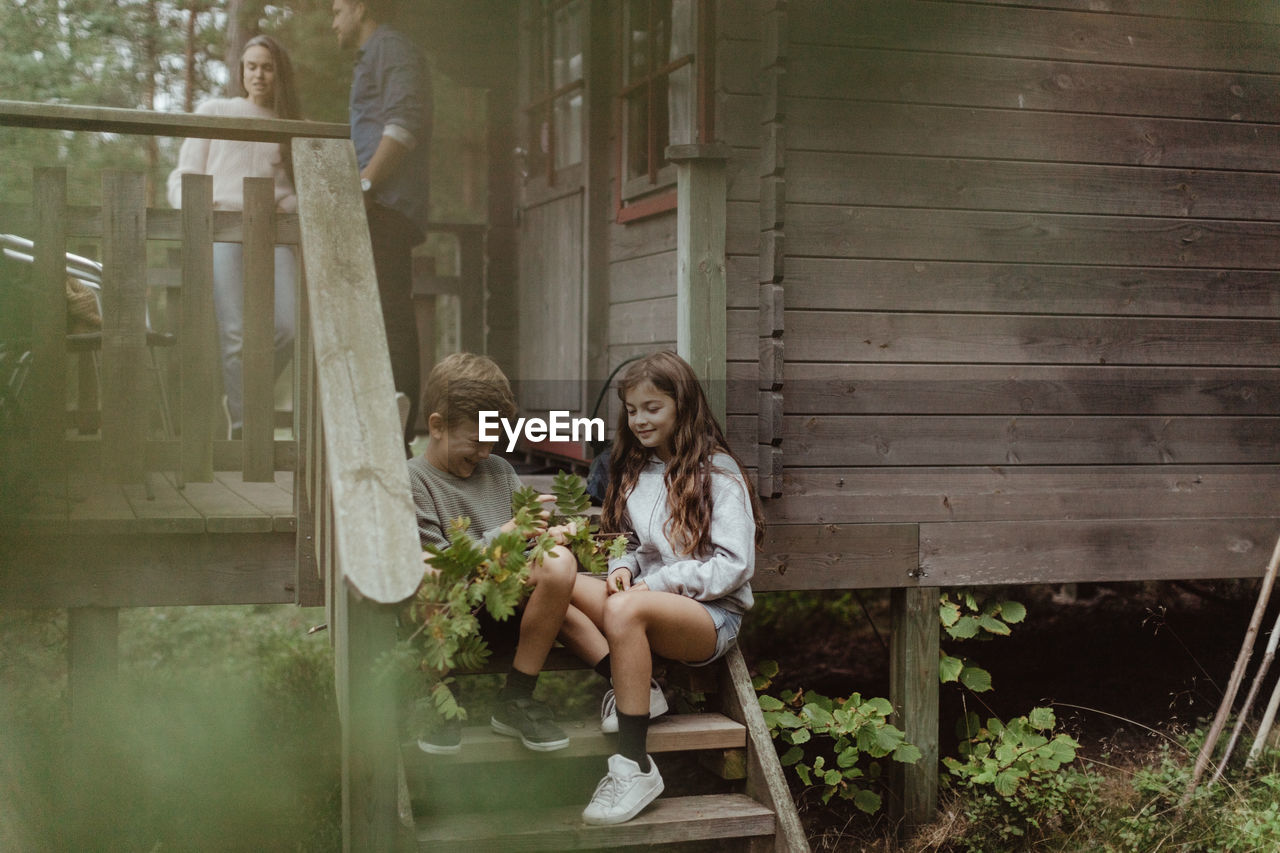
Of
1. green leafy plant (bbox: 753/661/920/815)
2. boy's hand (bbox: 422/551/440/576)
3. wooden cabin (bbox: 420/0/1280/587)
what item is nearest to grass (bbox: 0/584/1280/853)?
green leafy plant (bbox: 753/661/920/815)

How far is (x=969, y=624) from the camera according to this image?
414 centimetres

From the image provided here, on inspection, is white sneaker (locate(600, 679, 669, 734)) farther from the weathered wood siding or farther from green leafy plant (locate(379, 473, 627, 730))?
the weathered wood siding

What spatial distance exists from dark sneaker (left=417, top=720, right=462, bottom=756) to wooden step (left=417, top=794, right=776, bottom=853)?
6.5 inches

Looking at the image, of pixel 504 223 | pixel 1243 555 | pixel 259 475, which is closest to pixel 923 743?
pixel 1243 555

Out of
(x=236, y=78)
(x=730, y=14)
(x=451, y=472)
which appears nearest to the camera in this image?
(x=451, y=472)

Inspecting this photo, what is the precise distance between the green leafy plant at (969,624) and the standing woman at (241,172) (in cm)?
266

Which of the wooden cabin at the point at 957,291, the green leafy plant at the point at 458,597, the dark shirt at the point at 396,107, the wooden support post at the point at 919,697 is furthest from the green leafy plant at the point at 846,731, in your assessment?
the dark shirt at the point at 396,107

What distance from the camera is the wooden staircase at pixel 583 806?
2746 millimetres

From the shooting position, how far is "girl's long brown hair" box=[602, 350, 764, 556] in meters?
3.12

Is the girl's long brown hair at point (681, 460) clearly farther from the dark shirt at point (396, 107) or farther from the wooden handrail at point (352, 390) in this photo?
the dark shirt at point (396, 107)

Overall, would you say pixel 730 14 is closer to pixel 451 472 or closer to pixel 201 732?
pixel 451 472

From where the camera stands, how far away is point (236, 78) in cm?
716

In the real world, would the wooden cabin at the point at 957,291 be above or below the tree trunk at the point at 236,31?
below

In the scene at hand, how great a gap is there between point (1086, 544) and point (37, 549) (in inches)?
133
